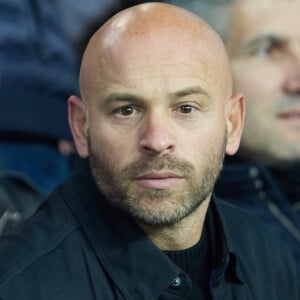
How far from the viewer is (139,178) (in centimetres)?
109

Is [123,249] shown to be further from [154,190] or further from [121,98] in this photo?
[121,98]

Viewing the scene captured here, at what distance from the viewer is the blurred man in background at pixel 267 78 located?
169 centimetres

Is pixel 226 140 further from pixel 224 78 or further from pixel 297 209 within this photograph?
pixel 297 209

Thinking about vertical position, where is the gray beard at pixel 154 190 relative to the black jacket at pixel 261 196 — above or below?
above

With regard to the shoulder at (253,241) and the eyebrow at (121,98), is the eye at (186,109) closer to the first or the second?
the eyebrow at (121,98)

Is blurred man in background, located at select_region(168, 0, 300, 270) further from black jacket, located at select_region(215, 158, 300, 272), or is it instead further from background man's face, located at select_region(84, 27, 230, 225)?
background man's face, located at select_region(84, 27, 230, 225)

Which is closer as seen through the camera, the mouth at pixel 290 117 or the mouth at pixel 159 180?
the mouth at pixel 159 180

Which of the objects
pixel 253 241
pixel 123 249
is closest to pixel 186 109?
pixel 123 249

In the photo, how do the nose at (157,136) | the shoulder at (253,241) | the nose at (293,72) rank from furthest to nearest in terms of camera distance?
the nose at (293,72)
the shoulder at (253,241)
the nose at (157,136)

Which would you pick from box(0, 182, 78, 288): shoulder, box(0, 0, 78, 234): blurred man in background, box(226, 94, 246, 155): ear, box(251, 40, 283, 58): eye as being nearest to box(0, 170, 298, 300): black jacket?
box(0, 182, 78, 288): shoulder

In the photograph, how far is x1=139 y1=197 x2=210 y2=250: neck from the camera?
115cm

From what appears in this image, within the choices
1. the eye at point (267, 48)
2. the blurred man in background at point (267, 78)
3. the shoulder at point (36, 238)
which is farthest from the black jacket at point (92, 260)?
the eye at point (267, 48)

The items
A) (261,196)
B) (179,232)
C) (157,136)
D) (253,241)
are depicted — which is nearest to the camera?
(157,136)

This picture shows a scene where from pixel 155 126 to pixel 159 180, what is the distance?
8cm
